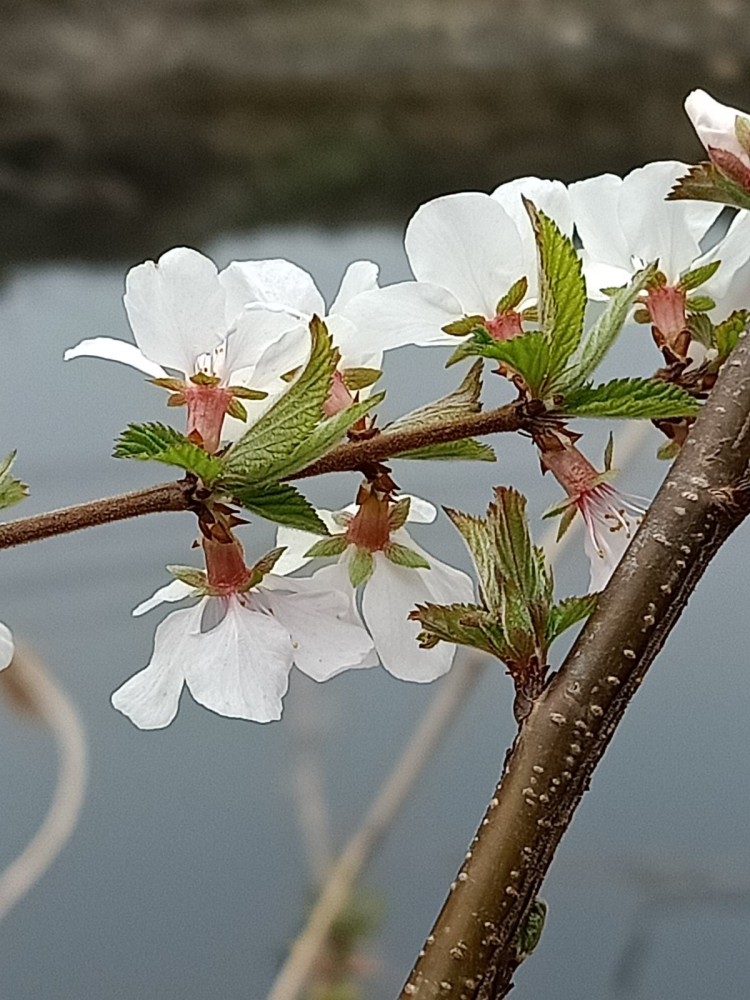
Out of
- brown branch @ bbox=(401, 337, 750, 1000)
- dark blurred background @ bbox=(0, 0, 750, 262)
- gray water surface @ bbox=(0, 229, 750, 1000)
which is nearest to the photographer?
brown branch @ bbox=(401, 337, 750, 1000)

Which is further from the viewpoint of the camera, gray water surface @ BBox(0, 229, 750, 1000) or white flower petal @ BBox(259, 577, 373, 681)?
gray water surface @ BBox(0, 229, 750, 1000)

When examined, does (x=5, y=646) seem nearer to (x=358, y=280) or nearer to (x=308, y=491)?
(x=358, y=280)

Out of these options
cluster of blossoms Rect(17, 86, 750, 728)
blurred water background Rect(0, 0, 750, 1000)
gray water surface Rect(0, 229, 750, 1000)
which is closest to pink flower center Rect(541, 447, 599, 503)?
cluster of blossoms Rect(17, 86, 750, 728)

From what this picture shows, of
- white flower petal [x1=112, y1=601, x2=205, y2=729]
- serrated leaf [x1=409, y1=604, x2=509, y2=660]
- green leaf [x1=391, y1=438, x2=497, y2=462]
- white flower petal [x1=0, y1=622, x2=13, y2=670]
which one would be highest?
green leaf [x1=391, y1=438, x2=497, y2=462]

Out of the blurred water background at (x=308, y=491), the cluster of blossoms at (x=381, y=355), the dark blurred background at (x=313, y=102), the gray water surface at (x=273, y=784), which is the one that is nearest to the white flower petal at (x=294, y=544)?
the cluster of blossoms at (x=381, y=355)

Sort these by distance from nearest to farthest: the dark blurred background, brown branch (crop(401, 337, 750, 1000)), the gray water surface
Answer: brown branch (crop(401, 337, 750, 1000)) < the gray water surface < the dark blurred background

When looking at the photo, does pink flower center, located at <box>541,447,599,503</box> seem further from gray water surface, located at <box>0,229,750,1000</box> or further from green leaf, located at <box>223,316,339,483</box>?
gray water surface, located at <box>0,229,750,1000</box>

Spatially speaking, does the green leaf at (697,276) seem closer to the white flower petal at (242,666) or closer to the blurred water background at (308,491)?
the white flower petal at (242,666)
